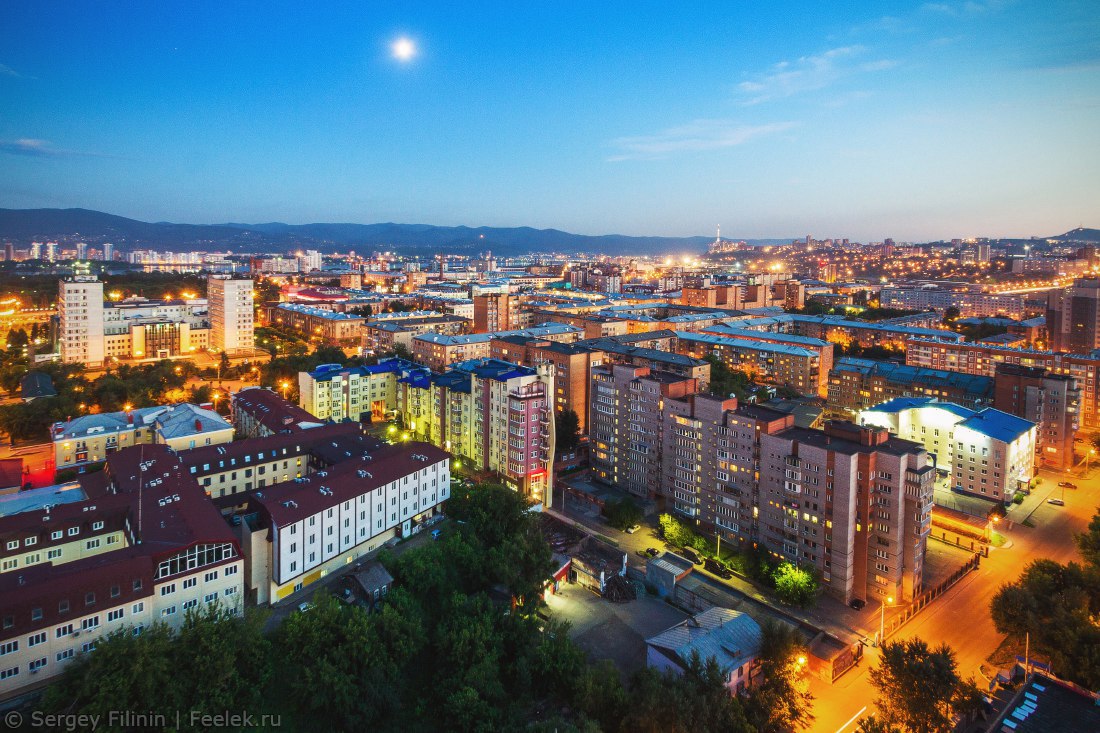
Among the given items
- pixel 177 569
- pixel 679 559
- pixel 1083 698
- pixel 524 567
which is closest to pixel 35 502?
pixel 177 569

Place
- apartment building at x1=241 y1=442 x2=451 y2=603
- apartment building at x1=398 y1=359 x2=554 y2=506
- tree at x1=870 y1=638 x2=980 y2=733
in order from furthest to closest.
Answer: apartment building at x1=398 y1=359 x2=554 y2=506
apartment building at x1=241 y1=442 x2=451 y2=603
tree at x1=870 y1=638 x2=980 y2=733

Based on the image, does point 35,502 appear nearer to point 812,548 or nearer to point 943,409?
point 812,548

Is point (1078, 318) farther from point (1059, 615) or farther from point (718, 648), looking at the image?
point (718, 648)

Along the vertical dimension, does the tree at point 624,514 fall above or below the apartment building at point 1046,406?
below

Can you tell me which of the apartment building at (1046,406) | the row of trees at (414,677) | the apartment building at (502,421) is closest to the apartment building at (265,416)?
the apartment building at (502,421)

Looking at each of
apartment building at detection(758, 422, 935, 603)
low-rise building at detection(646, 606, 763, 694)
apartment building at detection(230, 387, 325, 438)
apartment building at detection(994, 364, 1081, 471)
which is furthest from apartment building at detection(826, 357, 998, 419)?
apartment building at detection(230, 387, 325, 438)

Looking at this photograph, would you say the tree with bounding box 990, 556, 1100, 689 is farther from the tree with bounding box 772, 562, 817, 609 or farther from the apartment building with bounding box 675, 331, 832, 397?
the apartment building with bounding box 675, 331, 832, 397

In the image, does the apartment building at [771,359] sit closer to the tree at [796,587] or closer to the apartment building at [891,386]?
the apartment building at [891,386]
